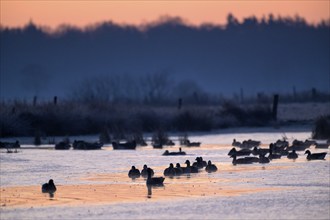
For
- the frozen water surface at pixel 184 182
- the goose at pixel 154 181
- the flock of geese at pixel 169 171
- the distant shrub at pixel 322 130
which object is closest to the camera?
the frozen water surface at pixel 184 182

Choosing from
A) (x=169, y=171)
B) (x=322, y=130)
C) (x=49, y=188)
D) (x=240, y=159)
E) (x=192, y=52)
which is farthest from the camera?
(x=192, y=52)

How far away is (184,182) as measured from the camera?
753 inches

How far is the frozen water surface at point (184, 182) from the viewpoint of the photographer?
14.5 m

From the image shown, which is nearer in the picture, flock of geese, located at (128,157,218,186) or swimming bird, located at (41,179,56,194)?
swimming bird, located at (41,179,56,194)

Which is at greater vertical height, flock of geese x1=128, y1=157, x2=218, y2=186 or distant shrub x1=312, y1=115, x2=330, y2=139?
distant shrub x1=312, y1=115, x2=330, y2=139

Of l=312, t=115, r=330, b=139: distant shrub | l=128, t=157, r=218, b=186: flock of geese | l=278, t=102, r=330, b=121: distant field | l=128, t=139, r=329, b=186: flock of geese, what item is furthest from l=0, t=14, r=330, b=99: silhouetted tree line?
l=128, t=157, r=218, b=186: flock of geese

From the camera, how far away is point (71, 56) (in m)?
181

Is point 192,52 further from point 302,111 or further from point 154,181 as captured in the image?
point 154,181

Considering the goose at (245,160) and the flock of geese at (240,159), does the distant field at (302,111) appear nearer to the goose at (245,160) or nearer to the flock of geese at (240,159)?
the flock of geese at (240,159)

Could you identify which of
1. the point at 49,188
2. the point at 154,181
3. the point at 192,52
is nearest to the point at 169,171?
the point at 154,181

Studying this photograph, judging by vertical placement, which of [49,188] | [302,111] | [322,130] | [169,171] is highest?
[302,111]

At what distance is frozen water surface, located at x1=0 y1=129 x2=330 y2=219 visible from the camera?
47.5ft

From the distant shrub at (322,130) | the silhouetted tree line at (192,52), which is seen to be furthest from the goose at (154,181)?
the silhouetted tree line at (192,52)

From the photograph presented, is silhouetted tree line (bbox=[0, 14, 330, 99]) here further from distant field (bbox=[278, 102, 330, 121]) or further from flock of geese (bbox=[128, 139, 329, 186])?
flock of geese (bbox=[128, 139, 329, 186])
